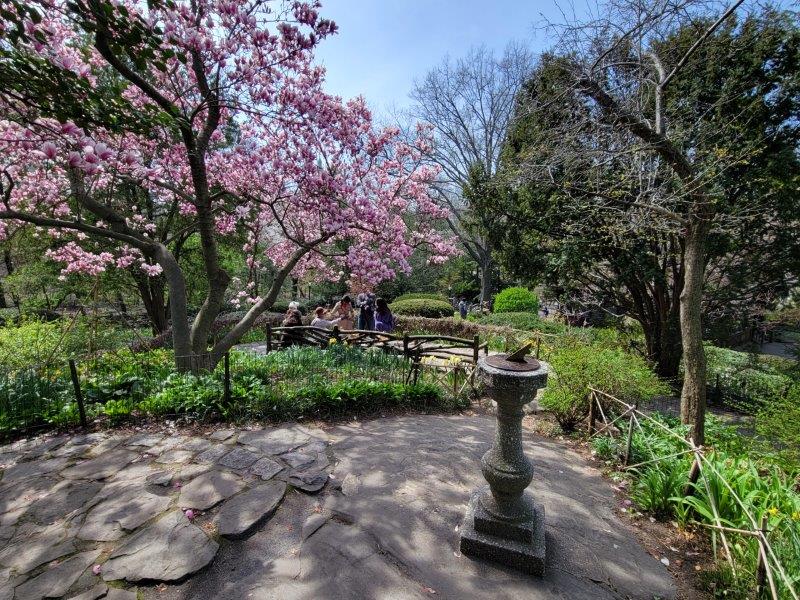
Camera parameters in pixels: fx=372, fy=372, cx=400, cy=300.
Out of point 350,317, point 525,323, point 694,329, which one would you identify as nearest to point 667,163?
point 694,329

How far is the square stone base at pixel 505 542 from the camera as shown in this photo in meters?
2.46

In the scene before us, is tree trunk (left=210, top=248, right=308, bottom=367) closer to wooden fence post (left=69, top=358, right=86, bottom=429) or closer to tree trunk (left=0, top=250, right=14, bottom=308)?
wooden fence post (left=69, top=358, right=86, bottom=429)

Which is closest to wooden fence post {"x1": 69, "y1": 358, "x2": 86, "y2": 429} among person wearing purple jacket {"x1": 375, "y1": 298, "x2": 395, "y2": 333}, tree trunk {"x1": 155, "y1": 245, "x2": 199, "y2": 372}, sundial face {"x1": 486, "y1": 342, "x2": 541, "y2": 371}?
tree trunk {"x1": 155, "y1": 245, "x2": 199, "y2": 372}

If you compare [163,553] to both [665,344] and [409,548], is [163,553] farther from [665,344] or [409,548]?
[665,344]

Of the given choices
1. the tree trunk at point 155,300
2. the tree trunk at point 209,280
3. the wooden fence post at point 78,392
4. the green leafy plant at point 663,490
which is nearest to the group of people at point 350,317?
the tree trunk at point 209,280

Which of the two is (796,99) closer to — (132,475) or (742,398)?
(742,398)

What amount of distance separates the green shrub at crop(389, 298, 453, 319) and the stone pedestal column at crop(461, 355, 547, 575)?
14303 mm

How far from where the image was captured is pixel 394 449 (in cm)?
400

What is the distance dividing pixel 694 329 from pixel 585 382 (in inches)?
57.4

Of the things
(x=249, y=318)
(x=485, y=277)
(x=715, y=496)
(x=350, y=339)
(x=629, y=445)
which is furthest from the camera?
(x=485, y=277)

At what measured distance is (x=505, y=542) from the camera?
2545 mm

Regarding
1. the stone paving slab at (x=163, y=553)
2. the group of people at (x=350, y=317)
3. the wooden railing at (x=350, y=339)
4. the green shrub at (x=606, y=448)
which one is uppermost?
the group of people at (x=350, y=317)

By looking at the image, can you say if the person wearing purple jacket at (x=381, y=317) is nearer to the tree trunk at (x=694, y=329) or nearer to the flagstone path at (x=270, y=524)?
the flagstone path at (x=270, y=524)

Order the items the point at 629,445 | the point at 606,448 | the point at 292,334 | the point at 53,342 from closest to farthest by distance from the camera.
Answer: the point at 629,445, the point at 606,448, the point at 53,342, the point at 292,334
